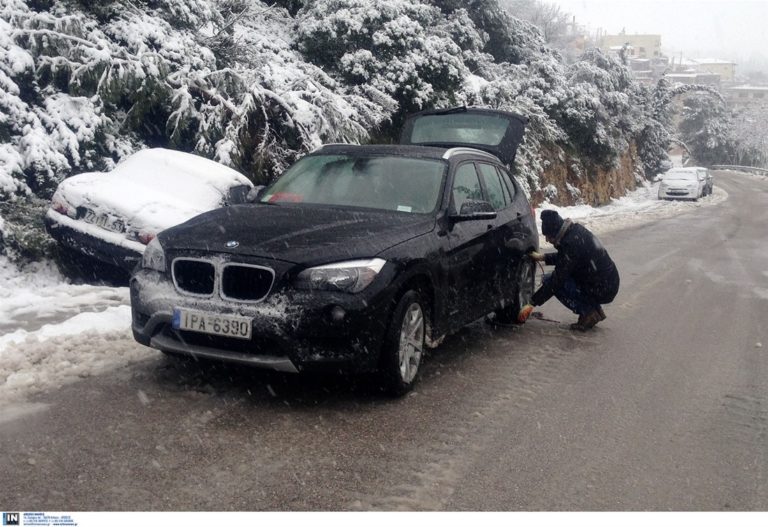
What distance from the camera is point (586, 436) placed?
447 cm

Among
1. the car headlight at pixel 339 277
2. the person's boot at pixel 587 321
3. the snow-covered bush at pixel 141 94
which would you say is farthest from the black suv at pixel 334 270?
the snow-covered bush at pixel 141 94

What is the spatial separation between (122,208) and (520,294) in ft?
13.1

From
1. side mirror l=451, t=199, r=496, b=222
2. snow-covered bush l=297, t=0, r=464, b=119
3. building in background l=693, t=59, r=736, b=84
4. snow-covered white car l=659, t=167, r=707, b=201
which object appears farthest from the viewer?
building in background l=693, t=59, r=736, b=84

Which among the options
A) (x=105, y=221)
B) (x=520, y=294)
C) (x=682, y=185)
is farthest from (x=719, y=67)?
(x=105, y=221)

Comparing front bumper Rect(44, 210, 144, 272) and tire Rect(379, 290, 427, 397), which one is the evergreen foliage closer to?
front bumper Rect(44, 210, 144, 272)

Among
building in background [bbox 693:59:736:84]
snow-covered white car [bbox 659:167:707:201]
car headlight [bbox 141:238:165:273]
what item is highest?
building in background [bbox 693:59:736:84]

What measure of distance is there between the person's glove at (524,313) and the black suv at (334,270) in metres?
1.03

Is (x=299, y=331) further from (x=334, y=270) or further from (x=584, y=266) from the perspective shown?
(x=584, y=266)

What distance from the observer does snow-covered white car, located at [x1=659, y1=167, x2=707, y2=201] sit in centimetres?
3388

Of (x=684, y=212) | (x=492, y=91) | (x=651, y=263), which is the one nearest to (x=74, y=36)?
(x=651, y=263)

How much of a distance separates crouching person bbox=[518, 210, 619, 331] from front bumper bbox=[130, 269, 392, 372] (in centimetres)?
302

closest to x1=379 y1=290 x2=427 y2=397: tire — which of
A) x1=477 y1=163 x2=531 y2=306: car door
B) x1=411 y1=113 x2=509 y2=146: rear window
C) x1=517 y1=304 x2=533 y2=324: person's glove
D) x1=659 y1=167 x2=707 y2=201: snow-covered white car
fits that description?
x1=477 y1=163 x2=531 y2=306: car door

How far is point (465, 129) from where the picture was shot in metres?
12.2

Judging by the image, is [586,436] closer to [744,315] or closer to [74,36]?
[744,315]
